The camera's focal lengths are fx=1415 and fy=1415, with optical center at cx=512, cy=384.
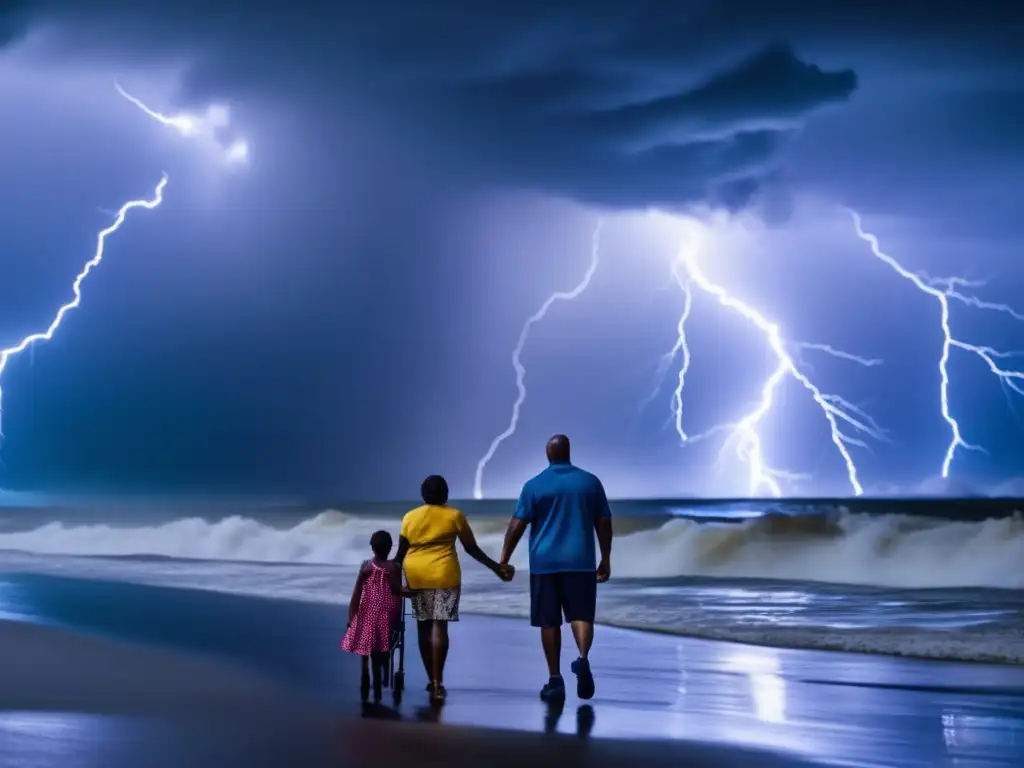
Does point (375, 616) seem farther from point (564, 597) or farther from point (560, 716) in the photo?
point (560, 716)

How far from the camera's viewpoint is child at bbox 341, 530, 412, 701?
24.6 ft

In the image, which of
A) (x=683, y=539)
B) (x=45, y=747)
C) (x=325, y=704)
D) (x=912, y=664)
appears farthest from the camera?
(x=683, y=539)

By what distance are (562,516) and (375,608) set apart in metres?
1.11

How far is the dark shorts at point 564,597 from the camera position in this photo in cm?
760

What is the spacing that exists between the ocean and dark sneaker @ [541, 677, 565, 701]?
3.70 metres

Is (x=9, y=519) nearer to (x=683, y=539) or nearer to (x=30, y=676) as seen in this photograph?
(x=683, y=539)

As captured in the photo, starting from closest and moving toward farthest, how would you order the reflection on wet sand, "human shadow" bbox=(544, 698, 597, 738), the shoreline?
1. "human shadow" bbox=(544, 698, 597, 738)
2. the reflection on wet sand
3. the shoreline

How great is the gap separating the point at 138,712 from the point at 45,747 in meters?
1.13

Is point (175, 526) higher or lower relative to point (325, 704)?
higher

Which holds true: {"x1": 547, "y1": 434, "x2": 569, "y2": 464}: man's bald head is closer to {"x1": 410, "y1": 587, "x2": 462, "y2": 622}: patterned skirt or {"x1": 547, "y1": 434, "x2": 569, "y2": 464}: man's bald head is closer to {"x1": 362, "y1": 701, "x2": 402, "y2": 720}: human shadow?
{"x1": 410, "y1": 587, "x2": 462, "y2": 622}: patterned skirt

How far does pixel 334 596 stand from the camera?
53.0ft

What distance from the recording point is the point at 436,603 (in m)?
7.51

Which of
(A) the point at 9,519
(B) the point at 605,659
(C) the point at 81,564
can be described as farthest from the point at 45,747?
(A) the point at 9,519

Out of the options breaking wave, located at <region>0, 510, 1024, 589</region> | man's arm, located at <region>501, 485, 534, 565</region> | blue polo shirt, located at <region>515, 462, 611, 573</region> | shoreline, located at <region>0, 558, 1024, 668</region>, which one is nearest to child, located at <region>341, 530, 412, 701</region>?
man's arm, located at <region>501, 485, 534, 565</region>
